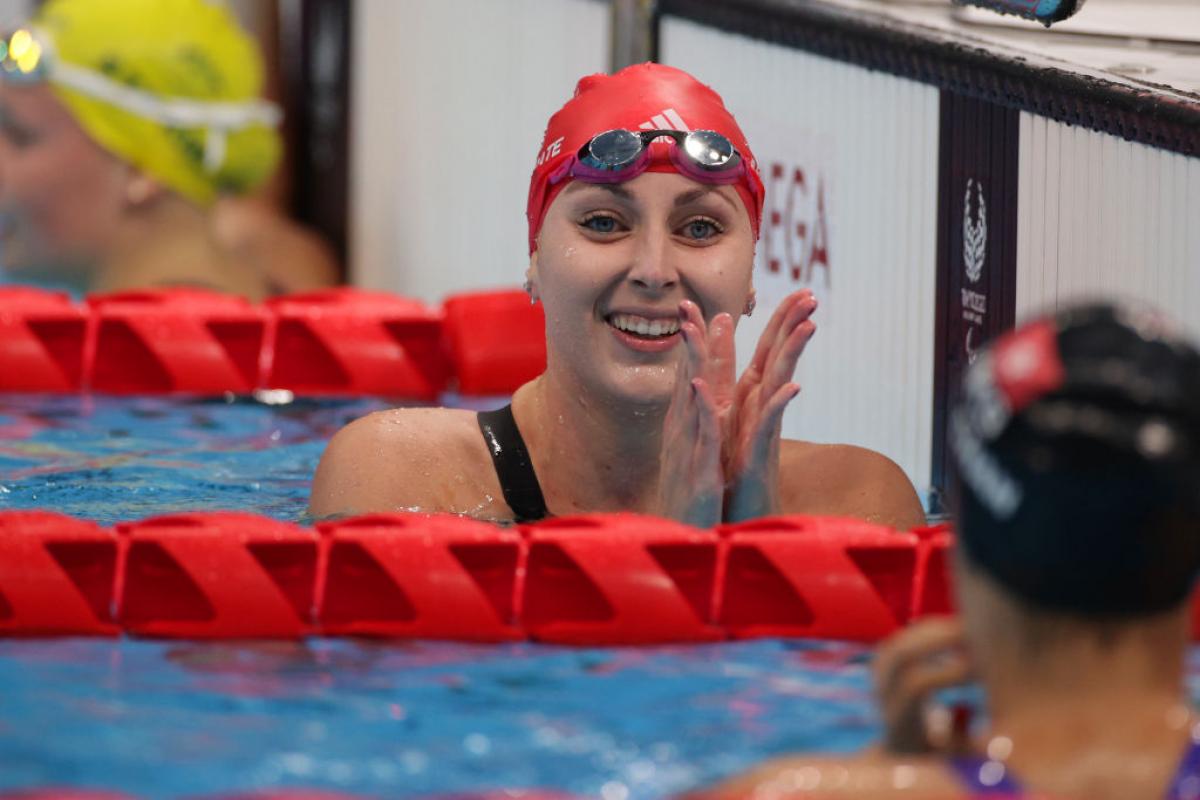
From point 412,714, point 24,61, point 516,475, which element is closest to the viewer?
point 412,714

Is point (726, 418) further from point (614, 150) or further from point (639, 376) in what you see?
point (614, 150)

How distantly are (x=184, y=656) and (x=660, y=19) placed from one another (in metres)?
3.02

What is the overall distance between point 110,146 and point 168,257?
0.42 meters

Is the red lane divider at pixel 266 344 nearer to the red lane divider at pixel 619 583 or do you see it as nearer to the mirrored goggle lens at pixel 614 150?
the mirrored goggle lens at pixel 614 150

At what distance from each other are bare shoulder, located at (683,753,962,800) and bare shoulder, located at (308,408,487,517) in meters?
1.81

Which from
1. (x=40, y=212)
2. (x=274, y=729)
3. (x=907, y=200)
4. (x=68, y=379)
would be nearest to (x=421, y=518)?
(x=274, y=729)

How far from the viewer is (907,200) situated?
4.26 meters

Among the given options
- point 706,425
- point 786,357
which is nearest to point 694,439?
point 706,425

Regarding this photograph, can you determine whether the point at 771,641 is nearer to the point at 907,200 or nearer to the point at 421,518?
the point at 421,518

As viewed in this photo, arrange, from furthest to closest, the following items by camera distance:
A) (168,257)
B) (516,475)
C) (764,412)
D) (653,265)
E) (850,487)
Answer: (168,257), (516,475), (850,487), (653,265), (764,412)

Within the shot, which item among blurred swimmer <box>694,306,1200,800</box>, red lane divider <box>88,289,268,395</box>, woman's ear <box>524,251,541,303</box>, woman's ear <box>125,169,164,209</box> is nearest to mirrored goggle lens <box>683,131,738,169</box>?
woman's ear <box>524,251,541,303</box>

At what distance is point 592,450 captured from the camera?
3756 millimetres

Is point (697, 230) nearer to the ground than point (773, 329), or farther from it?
farther from it

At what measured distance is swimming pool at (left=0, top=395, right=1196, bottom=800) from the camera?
2387 mm
